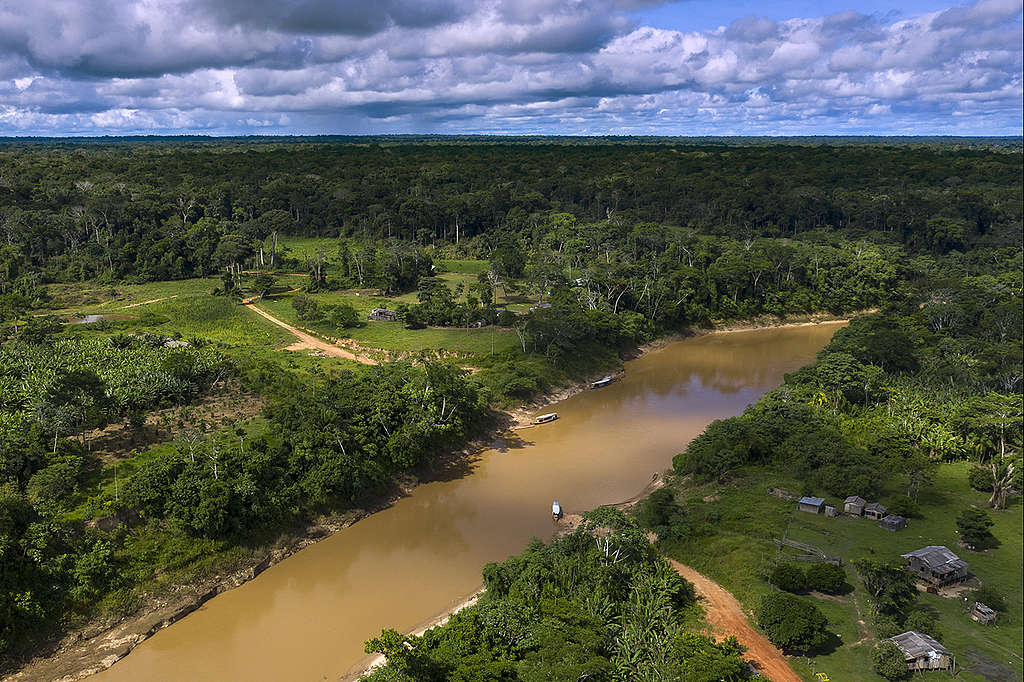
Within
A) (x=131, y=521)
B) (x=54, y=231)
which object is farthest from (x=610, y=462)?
(x=54, y=231)

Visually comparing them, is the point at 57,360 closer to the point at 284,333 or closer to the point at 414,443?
the point at 284,333

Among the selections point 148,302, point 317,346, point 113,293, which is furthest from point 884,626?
point 113,293

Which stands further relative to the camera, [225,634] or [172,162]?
[172,162]

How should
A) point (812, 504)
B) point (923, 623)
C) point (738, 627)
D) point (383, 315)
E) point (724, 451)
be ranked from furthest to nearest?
point (383, 315)
point (724, 451)
point (812, 504)
point (738, 627)
point (923, 623)

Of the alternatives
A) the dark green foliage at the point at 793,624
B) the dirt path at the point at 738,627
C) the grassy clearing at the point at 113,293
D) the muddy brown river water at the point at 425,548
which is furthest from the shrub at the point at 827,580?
the grassy clearing at the point at 113,293

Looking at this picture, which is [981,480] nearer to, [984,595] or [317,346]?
[984,595]
